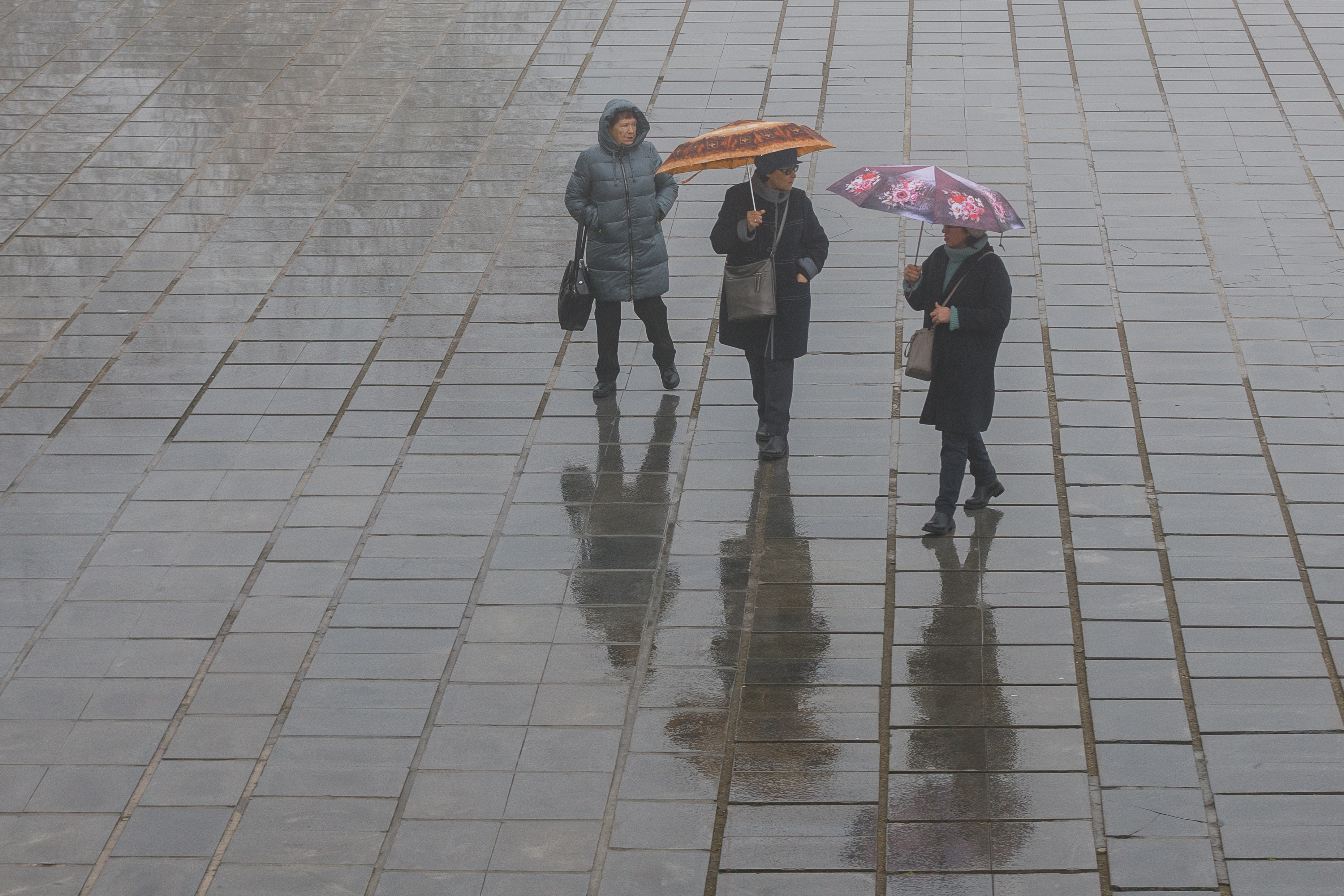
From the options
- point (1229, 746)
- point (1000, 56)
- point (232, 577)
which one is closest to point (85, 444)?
point (232, 577)

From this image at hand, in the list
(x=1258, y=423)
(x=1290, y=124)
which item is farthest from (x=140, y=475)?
(x=1290, y=124)

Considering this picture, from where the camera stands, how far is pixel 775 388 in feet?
23.5

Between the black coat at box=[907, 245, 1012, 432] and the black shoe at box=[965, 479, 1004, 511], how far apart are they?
36 centimetres

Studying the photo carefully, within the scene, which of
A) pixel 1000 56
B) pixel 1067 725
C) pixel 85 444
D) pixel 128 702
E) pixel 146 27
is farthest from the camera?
pixel 146 27

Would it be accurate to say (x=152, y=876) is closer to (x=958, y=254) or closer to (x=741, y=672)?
(x=741, y=672)

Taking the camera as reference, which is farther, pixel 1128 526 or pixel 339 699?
pixel 1128 526

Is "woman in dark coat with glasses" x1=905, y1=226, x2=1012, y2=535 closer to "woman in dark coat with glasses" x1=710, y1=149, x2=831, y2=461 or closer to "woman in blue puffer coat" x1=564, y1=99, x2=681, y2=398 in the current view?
"woman in dark coat with glasses" x1=710, y1=149, x2=831, y2=461

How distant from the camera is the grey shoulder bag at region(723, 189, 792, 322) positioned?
7.02m

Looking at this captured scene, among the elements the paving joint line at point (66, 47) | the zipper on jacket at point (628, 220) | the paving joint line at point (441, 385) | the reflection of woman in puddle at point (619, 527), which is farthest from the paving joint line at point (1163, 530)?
the paving joint line at point (66, 47)

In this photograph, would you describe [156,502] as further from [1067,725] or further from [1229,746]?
[1229,746]

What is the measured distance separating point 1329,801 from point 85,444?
598cm

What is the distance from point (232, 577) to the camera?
6.47 meters

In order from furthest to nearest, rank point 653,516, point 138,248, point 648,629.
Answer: point 138,248
point 653,516
point 648,629

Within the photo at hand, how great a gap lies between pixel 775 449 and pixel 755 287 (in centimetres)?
80
